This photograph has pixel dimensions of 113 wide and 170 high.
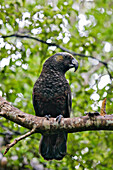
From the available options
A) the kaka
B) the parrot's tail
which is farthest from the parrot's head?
the parrot's tail

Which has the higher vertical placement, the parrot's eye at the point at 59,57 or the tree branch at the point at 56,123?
the parrot's eye at the point at 59,57

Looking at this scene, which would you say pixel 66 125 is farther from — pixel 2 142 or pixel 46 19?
pixel 2 142

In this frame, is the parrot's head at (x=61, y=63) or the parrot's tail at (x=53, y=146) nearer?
the parrot's tail at (x=53, y=146)

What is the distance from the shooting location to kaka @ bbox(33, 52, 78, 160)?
3666 millimetres

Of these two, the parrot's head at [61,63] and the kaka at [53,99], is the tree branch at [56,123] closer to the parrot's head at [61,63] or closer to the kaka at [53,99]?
the kaka at [53,99]

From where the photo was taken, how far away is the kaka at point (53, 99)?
3666 mm

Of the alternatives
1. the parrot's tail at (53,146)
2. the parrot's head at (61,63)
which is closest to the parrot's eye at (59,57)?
the parrot's head at (61,63)

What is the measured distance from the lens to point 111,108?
13.8 ft

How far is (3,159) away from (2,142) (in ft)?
2.08

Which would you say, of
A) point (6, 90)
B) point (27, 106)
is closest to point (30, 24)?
point (6, 90)

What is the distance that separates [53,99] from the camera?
144 inches

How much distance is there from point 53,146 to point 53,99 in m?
0.83

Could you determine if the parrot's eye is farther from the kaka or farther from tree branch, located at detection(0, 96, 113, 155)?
tree branch, located at detection(0, 96, 113, 155)

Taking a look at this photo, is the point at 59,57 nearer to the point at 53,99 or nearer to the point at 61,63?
the point at 61,63
